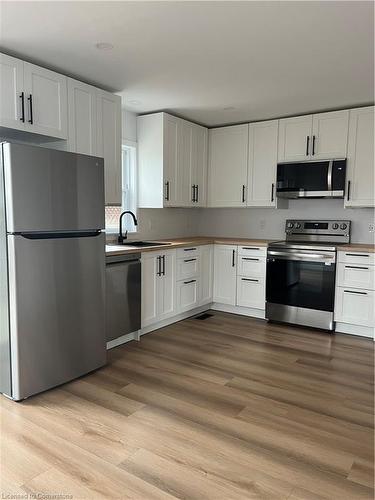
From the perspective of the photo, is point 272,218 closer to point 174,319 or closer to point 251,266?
point 251,266

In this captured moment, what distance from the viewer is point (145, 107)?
416cm

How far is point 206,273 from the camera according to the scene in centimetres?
465

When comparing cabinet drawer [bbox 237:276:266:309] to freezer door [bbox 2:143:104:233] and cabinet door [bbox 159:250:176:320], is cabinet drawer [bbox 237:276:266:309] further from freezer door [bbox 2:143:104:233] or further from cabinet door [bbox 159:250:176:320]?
freezer door [bbox 2:143:104:233]

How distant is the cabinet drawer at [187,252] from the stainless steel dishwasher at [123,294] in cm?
71

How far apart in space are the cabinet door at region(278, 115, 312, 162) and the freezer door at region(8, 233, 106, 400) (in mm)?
2581

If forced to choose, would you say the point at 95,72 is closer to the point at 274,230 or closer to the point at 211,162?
the point at 211,162

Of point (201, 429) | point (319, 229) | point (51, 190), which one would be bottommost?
point (201, 429)

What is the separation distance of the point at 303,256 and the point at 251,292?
2.51ft

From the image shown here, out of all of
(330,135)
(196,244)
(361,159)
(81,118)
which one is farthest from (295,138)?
(81,118)

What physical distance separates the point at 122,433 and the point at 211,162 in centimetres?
372

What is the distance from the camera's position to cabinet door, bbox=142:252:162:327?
368 centimetres

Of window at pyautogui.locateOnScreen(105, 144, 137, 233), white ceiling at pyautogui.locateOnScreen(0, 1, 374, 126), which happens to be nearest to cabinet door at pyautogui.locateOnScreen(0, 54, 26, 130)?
white ceiling at pyautogui.locateOnScreen(0, 1, 374, 126)

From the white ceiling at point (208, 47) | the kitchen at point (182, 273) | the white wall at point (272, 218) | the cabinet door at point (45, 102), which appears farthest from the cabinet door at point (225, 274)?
the cabinet door at point (45, 102)

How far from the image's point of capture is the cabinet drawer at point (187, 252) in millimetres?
4147
